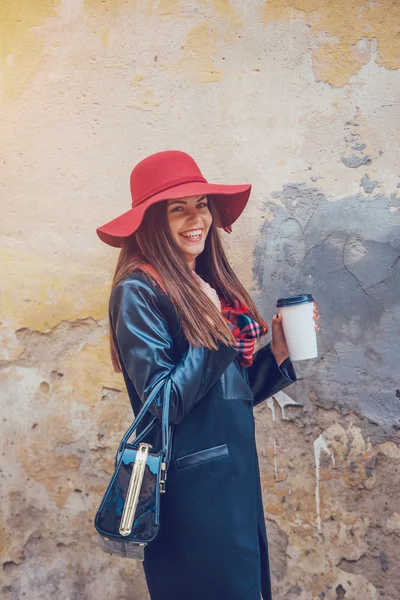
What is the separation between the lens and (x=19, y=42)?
2.34 meters

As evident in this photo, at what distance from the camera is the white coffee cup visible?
1535 mm

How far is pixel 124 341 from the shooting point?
139 cm

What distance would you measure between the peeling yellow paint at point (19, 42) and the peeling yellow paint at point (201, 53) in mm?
523

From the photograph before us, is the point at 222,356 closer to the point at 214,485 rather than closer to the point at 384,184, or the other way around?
the point at 214,485

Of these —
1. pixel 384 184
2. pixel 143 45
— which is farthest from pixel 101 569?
pixel 143 45

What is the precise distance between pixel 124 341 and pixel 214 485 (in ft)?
1.27

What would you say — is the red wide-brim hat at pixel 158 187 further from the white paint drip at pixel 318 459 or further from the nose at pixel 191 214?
the white paint drip at pixel 318 459

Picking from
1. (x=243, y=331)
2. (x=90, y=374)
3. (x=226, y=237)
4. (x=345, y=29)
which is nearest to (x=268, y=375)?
(x=243, y=331)

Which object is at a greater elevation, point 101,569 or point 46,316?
point 46,316

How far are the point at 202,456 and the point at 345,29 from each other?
1.62m

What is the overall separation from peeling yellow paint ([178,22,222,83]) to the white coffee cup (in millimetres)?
1100

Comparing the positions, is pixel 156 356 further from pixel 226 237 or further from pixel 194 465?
pixel 226 237

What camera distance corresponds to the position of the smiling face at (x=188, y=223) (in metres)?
1.53

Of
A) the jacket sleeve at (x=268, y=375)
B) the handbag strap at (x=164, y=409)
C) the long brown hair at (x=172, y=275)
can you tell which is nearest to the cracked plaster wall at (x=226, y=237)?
the jacket sleeve at (x=268, y=375)
